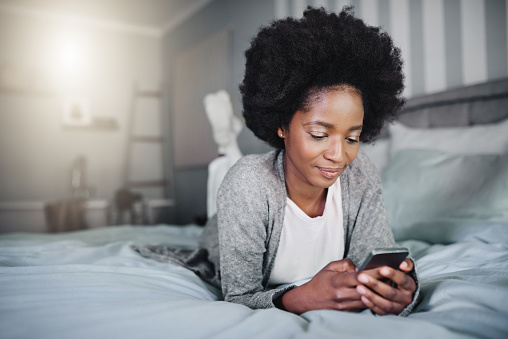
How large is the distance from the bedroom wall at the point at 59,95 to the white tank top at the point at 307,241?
334 centimetres

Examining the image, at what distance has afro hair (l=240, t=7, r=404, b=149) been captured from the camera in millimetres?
958

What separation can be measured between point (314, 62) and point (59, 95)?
14.2 feet

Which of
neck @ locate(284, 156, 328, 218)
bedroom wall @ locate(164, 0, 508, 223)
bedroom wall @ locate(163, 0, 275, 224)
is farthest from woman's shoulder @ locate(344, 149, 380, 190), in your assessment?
bedroom wall @ locate(163, 0, 275, 224)

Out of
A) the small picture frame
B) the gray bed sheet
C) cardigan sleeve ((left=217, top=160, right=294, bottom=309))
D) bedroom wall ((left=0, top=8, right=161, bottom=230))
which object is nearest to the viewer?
the gray bed sheet

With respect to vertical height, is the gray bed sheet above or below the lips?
below

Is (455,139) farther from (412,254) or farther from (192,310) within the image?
(192,310)

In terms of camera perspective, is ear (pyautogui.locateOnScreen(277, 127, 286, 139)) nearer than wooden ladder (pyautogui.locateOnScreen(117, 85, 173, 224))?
Yes

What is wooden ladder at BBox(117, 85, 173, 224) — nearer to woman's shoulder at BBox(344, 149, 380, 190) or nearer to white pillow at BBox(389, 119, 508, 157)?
white pillow at BBox(389, 119, 508, 157)

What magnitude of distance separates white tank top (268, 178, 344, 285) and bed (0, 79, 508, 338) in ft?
0.73

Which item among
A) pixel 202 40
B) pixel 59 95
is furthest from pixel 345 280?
pixel 59 95

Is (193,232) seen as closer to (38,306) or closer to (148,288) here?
(148,288)

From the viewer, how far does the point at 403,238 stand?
1.51m

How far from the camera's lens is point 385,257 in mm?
748

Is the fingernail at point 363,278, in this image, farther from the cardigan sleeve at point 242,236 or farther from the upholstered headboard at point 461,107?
the upholstered headboard at point 461,107
